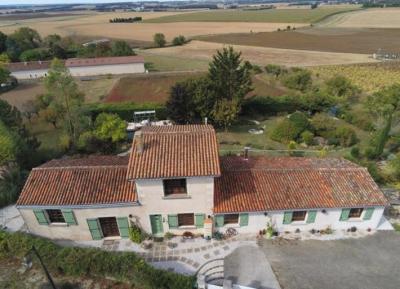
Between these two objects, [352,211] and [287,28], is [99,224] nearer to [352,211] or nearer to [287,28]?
[352,211]

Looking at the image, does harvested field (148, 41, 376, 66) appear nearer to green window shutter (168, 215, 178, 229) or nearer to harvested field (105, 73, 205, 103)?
harvested field (105, 73, 205, 103)

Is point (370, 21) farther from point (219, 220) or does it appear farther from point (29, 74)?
point (219, 220)

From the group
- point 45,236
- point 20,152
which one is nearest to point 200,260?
point 45,236

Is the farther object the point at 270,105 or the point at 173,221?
the point at 270,105

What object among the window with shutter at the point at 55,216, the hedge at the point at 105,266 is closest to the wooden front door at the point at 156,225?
the hedge at the point at 105,266

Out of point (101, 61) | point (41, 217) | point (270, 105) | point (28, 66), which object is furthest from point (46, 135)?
point (28, 66)

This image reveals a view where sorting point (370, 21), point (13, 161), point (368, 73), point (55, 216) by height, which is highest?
point (55, 216)
